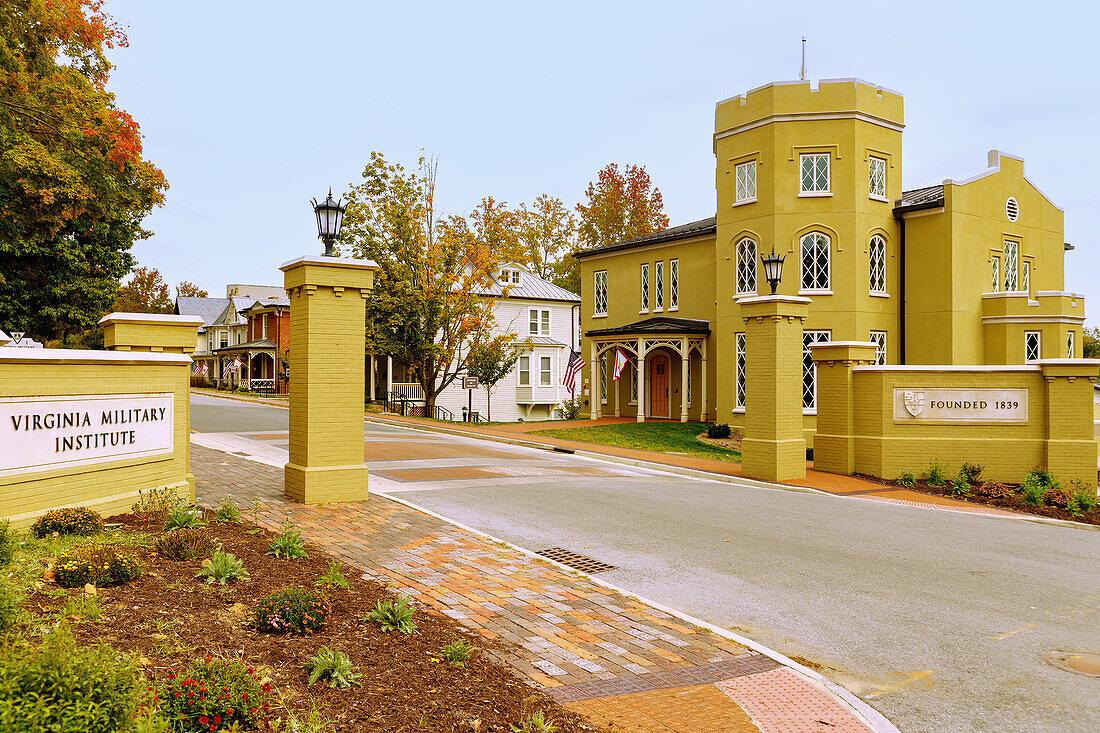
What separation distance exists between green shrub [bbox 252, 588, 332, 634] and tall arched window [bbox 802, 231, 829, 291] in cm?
2207

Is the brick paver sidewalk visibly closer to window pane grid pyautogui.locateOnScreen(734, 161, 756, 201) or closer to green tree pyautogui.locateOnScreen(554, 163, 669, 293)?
window pane grid pyautogui.locateOnScreen(734, 161, 756, 201)

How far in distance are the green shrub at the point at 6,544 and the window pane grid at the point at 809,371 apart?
20.8 metres

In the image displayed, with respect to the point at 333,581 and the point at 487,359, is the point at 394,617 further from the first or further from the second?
the point at 487,359

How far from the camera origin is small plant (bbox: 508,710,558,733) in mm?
4211

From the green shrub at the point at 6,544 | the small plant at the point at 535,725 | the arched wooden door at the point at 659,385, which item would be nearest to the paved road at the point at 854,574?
the small plant at the point at 535,725

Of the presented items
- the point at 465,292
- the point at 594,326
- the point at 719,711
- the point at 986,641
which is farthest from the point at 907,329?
the point at 719,711

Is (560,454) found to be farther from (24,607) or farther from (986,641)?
(24,607)

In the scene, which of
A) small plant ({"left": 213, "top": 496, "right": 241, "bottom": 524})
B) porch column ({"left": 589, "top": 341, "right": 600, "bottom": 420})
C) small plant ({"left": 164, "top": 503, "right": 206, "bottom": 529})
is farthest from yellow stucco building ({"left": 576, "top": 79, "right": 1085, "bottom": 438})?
small plant ({"left": 164, "top": 503, "right": 206, "bottom": 529})

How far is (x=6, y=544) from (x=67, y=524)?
148 cm

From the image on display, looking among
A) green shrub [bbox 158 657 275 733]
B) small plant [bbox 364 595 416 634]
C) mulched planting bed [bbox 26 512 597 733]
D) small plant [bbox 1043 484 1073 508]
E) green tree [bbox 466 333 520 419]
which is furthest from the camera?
green tree [bbox 466 333 520 419]

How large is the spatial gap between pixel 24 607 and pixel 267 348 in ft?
192

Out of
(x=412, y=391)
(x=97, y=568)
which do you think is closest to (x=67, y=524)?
(x=97, y=568)

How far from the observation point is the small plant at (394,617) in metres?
5.57

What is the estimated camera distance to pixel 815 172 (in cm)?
2480
